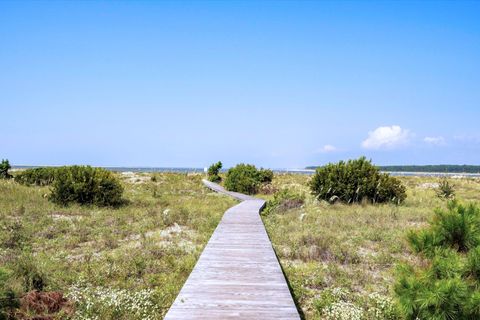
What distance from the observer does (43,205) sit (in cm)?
1543

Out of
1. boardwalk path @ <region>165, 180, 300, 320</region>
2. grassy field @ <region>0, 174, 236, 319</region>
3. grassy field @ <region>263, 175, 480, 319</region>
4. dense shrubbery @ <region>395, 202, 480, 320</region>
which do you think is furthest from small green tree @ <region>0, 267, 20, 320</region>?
dense shrubbery @ <region>395, 202, 480, 320</region>

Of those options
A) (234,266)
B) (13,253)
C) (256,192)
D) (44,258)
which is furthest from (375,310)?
(256,192)

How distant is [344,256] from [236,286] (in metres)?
3.90

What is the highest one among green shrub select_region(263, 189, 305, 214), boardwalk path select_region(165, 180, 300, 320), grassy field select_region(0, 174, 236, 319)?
green shrub select_region(263, 189, 305, 214)

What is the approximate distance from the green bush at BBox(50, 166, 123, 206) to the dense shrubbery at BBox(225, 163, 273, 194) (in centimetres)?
1104

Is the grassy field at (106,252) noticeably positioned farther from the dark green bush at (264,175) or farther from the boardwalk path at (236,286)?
the dark green bush at (264,175)

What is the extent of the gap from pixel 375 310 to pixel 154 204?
13.3 meters

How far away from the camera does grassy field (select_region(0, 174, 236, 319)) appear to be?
5.91 meters

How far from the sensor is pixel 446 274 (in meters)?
4.02

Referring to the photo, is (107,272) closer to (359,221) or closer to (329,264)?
(329,264)

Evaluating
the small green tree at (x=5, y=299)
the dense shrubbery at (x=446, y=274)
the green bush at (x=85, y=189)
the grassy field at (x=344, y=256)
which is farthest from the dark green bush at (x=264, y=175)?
the small green tree at (x=5, y=299)

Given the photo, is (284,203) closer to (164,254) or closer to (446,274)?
(164,254)

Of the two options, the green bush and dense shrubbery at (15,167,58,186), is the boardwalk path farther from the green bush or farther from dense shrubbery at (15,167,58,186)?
dense shrubbery at (15,167,58,186)

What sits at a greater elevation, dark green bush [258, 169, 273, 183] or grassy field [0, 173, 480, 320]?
dark green bush [258, 169, 273, 183]
